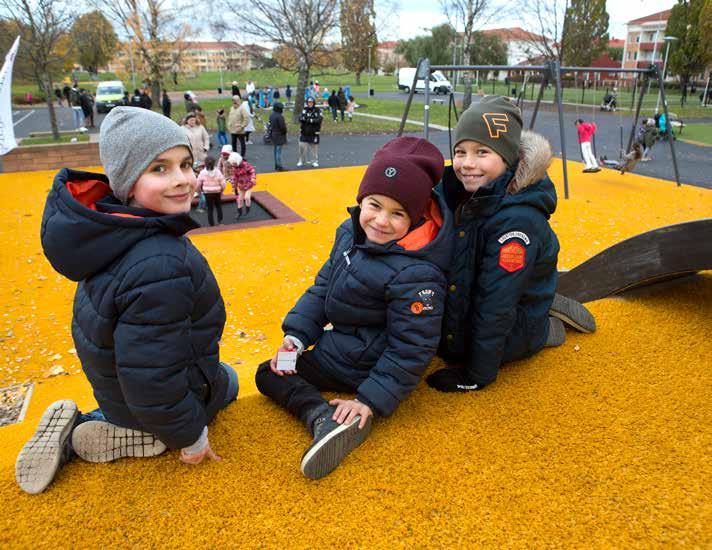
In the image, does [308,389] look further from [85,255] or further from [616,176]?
[616,176]

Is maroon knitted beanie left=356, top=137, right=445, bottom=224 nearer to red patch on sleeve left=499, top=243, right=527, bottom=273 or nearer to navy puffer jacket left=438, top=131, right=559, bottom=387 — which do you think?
navy puffer jacket left=438, top=131, right=559, bottom=387

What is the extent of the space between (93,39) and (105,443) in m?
46.7

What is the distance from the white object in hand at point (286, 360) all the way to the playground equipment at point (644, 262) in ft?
7.94

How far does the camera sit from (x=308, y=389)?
7.98 feet

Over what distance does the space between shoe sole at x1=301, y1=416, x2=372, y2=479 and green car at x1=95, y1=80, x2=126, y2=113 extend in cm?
3004

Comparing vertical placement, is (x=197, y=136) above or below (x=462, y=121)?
below

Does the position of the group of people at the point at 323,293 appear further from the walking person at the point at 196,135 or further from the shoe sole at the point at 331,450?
the walking person at the point at 196,135

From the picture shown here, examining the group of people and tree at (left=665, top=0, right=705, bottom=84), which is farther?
tree at (left=665, top=0, right=705, bottom=84)

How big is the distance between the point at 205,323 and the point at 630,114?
32097 mm

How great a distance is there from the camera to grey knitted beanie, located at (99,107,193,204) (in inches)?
68.7

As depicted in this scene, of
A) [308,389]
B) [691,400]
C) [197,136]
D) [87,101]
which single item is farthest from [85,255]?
[87,101]

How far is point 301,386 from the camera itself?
245cm

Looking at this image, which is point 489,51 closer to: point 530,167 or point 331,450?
point 530,167

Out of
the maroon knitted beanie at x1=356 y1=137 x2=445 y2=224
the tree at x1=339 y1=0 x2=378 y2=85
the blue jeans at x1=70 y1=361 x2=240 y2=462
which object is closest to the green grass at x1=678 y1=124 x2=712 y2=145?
the tree at x1=339 y1=0 x2=378 y2=85
